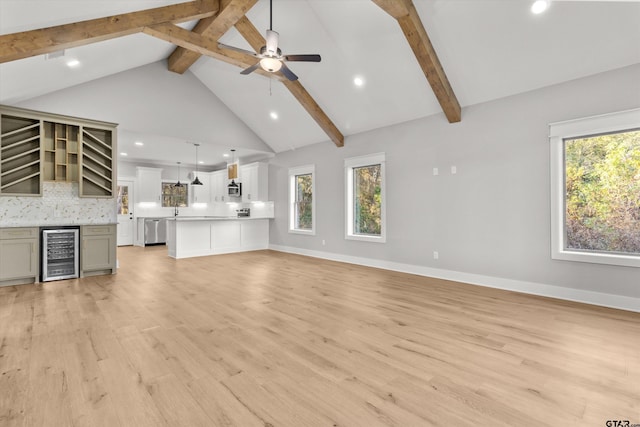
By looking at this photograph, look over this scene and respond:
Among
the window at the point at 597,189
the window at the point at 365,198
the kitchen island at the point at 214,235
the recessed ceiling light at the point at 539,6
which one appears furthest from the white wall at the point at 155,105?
the window at the point at 597,189

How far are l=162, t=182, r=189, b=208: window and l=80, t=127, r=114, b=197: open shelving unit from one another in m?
5.27

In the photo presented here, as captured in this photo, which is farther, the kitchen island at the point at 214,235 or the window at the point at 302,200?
the window at the point at 302,200

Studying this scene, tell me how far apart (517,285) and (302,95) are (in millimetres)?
5032

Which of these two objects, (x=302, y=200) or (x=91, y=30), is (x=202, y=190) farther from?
(x=91, y=30)

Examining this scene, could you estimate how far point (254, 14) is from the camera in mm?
5156

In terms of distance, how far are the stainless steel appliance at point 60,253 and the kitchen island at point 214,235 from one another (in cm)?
213

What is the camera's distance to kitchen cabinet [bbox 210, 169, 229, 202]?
10664 millimetres

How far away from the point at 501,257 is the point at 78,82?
307 inches

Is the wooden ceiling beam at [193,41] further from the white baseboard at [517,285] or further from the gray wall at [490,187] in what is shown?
the white baseboard at [517,285]

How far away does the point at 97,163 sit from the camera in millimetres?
5629

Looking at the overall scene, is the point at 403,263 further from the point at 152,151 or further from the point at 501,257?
the point at 152,151

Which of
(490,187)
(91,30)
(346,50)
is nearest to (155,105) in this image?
(91,30)

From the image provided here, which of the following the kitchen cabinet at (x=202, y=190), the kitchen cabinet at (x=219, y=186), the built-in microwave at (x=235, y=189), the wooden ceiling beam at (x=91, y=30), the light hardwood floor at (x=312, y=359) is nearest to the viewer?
the light hardwood floor at (x=312, y=359)

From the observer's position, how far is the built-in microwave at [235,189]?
9.65m
